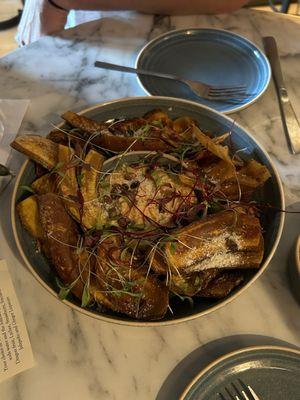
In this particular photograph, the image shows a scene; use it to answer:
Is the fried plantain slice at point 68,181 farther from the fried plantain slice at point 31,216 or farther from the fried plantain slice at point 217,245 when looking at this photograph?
the fried plantain slice at point 217,245

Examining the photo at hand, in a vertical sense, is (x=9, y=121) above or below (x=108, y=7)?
below

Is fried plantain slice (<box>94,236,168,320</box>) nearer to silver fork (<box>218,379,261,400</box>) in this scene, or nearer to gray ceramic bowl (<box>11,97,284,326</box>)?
gray ceramic bowl (<box>11,97,284,326</box>)

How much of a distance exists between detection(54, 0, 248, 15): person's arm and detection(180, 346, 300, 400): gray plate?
3.55 ft

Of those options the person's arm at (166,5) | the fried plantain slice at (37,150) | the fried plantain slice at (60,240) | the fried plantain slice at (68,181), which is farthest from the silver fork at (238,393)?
the person's arm at (166,5)

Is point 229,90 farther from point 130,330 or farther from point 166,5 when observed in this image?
point 130,330

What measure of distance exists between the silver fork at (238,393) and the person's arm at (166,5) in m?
1.14

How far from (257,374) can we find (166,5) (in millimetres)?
1126

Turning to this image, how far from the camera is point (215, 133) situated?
0.99 metres

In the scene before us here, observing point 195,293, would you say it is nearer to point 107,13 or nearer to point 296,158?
point 296,158

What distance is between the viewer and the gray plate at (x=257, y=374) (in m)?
0.70

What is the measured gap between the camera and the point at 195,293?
0.77 meters

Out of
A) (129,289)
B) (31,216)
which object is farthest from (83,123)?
(129,289)

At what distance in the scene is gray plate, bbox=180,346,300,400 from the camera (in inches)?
27.6

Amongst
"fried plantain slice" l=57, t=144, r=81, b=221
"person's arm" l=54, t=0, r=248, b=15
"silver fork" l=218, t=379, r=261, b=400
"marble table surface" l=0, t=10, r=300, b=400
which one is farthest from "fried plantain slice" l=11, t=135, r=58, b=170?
"person's arm" l=54, t=0, r=248, b=15
